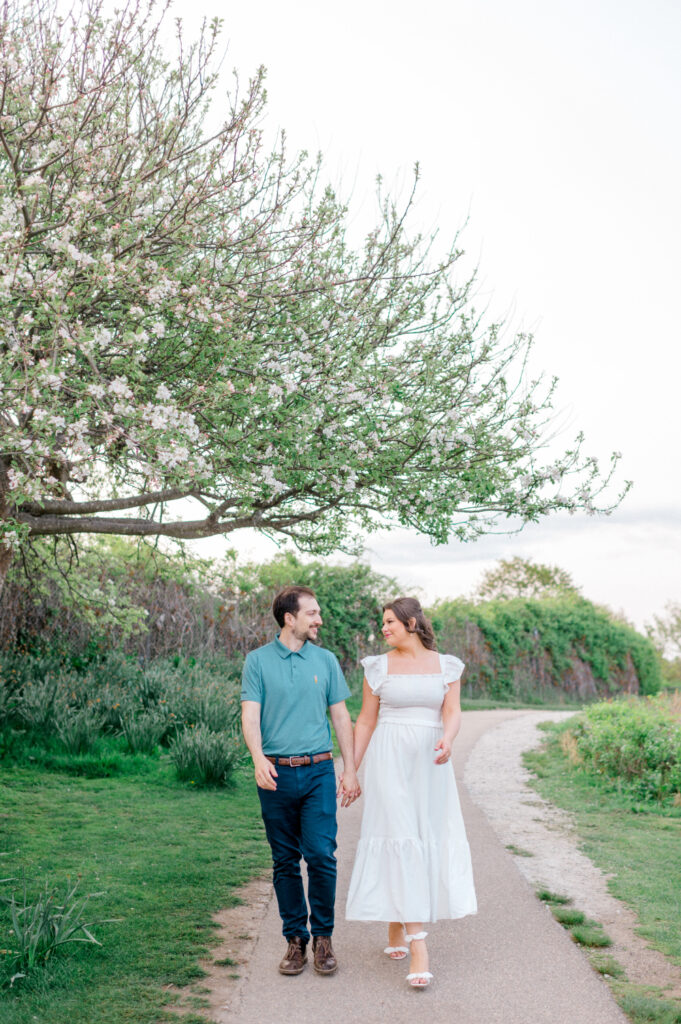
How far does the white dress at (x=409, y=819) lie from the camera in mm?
5141

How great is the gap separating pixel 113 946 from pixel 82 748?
6.69m

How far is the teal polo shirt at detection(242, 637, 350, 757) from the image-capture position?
5.11m

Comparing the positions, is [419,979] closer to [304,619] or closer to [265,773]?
[265,773]

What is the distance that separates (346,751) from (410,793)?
1.42 ft

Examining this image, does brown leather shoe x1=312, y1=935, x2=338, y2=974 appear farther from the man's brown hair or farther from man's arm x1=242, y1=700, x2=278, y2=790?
the man's brown hair

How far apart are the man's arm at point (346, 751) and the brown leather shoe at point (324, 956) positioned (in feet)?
2.51

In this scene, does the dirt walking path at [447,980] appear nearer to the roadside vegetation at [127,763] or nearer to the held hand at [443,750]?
the roadside vegetation at [127,763]

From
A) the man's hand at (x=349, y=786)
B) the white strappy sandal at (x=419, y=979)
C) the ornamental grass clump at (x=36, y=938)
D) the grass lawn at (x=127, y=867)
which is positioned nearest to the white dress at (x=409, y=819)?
the man's hand at (x=349, y=786)

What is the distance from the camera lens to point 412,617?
209 inches

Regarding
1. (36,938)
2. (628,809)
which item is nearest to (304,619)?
(36,938)

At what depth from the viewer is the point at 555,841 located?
8.82 metres

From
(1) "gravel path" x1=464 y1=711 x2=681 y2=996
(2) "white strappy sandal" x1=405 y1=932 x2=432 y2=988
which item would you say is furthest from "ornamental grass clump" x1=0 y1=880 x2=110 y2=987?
(1) "gravel path" x1=464 y1=711 x2=681 y2=996

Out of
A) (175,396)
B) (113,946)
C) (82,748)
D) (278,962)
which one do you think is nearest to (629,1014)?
(278,962)

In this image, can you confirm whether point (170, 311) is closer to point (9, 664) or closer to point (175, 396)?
point (175, 396)
